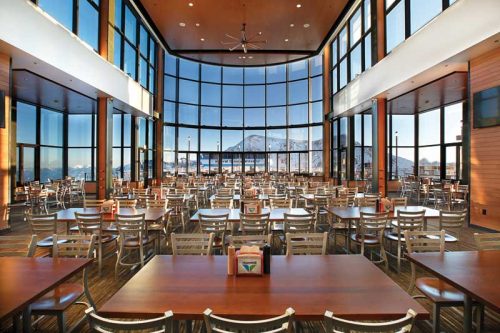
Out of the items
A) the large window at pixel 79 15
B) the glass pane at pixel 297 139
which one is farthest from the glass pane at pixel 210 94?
the large window at pixel 79 15

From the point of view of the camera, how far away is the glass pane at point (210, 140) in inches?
761

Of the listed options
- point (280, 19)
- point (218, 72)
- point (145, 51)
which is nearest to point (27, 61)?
point (145, 51)

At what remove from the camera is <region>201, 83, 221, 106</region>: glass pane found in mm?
19359

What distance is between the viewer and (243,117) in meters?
19.9

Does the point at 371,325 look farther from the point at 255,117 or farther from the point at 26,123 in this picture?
the point at 255,117

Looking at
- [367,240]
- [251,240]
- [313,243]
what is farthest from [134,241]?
[367,240]

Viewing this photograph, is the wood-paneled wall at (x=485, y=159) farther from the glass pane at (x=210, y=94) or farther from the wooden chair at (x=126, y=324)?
the glass pane at (x=210, y=94)

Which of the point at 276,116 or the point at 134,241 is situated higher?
the point at 276,116

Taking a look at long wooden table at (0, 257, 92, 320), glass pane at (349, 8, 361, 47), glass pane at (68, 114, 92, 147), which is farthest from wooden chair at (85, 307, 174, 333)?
glass pane at (68, 114, 92, 147)

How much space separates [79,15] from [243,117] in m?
12.0

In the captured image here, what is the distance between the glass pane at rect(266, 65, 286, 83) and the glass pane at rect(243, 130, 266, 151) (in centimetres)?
347

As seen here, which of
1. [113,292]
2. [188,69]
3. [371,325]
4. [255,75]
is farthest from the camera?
[255,75]

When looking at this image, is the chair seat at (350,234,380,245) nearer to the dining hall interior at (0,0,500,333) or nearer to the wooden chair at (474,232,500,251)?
the dining hall interior at (0,0,500,333)

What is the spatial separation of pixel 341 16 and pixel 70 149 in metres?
14.4
